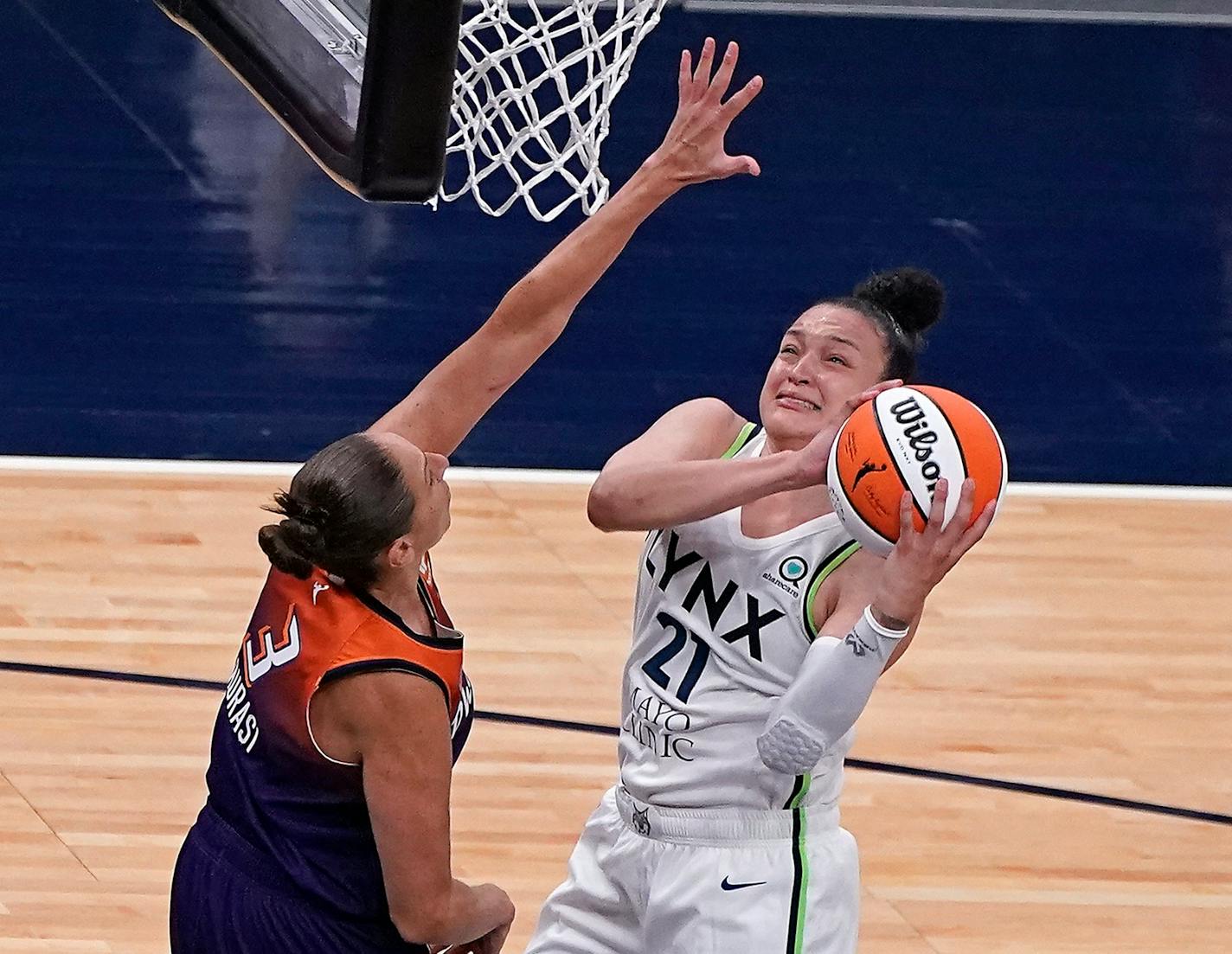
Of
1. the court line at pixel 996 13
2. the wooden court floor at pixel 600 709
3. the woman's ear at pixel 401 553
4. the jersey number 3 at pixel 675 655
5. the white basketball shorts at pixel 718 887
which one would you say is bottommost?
the court line at pixel 996 13

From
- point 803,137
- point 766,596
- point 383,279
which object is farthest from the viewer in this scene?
point 803,137

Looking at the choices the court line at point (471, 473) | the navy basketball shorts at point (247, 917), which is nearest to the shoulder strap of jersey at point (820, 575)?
the navy basketball shorts at point (247, 917)

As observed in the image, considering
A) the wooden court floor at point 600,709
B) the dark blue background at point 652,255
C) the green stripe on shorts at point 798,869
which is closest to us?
the green stripe on shorts at point 798,869

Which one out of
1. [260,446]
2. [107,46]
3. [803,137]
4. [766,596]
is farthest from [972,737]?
[107,46]

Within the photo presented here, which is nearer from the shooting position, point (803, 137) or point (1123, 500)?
point (1123, 500)

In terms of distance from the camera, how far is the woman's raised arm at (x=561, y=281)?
3027 mm

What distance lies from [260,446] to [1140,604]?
2.89 meters

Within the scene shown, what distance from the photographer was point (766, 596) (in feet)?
10.1

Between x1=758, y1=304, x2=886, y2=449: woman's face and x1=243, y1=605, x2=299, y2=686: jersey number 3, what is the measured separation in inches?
33.1

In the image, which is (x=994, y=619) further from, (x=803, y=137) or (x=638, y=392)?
(x=803, y=137)

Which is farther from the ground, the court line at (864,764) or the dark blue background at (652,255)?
the court line at (864,764)

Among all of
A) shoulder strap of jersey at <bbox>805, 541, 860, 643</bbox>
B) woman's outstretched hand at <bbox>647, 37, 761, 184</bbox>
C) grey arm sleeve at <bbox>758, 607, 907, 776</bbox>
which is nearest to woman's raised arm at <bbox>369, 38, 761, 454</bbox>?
woman's outstretched hand at <bbox>647, 37, 761, 184</bbox>

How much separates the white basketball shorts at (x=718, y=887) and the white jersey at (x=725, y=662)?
39 mm

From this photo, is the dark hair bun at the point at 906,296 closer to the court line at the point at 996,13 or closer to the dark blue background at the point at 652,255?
the dark blue background at the point at 652,255
